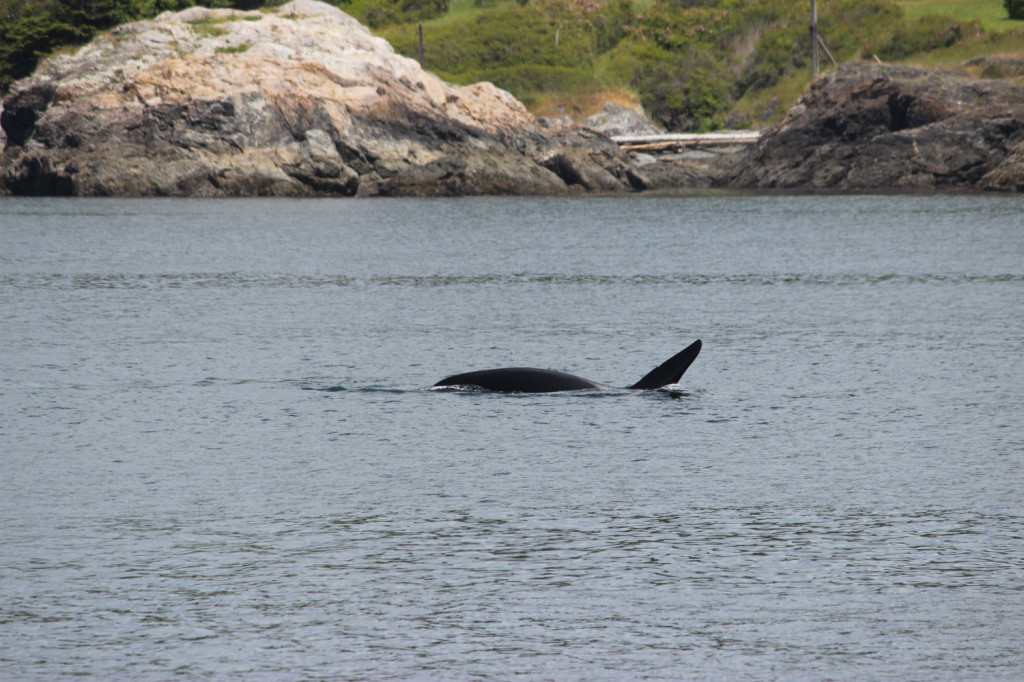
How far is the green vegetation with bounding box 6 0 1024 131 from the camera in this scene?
95188 millimetres

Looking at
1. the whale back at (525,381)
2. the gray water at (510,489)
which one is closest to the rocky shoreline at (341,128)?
the gray water at (510,489)

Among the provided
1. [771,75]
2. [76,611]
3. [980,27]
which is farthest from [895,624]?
[771,75]

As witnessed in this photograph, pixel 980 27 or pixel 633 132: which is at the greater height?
pixel 980 27

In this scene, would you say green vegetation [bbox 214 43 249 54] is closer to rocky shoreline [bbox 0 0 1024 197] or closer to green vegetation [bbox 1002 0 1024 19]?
rocky shoreline [bbox 0 0 1024 197]

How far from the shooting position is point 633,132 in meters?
99.9

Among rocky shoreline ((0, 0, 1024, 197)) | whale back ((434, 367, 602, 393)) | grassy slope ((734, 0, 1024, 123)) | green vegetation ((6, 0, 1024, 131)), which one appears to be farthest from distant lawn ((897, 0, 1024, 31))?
whale back ((434, 367, 602, 393))

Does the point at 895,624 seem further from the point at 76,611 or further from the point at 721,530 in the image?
the point at 76,611

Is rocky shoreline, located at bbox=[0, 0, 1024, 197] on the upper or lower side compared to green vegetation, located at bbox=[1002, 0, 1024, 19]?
lower

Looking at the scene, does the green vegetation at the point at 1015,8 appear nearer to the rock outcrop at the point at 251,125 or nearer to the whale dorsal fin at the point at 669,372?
the rock outcrop at the point at 251,125

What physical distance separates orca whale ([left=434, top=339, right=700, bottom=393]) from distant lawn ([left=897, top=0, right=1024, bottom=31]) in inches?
3654

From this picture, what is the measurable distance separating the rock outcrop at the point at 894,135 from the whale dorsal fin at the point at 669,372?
6024 centimetres

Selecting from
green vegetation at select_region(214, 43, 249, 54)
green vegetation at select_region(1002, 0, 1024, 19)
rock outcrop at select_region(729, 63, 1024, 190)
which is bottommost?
rock outcrop at select_region(729, 63, 1024, 190)

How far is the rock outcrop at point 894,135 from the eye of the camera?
240 ft

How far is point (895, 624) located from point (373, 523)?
3841 mm
